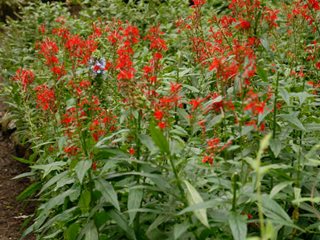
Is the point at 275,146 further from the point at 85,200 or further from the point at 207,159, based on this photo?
the point at 85,200

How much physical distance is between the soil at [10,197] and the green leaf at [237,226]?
8.72ft

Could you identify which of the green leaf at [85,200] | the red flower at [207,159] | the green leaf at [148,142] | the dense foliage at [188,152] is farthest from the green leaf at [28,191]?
the red flower at [207,159]

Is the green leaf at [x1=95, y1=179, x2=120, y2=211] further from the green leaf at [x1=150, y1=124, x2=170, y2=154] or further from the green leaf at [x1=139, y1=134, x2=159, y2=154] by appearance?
the green leaf at [x1=150, y1=124, x2=170, y2=154]

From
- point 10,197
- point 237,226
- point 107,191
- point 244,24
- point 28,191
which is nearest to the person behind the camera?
point 237,226

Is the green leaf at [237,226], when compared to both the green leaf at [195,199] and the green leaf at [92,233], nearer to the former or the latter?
the green leaf at [195,199]

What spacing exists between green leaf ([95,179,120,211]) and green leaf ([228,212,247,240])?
547 mm

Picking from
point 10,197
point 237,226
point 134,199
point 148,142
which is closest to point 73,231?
point 134,199

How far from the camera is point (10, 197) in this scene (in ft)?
18.3

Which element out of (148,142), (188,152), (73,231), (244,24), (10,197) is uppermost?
(244,24)

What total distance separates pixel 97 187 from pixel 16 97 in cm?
277

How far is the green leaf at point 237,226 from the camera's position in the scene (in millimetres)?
2296

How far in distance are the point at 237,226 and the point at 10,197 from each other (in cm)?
367

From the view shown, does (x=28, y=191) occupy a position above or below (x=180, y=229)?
below

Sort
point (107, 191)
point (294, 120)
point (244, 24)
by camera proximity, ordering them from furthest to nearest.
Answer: point (244, 24) < point (294, 120) < point (107, 191)
